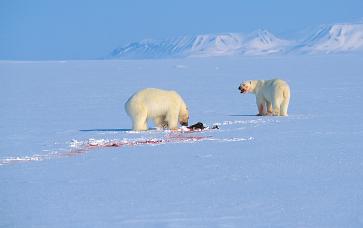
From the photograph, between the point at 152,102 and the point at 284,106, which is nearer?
the point at 152,102

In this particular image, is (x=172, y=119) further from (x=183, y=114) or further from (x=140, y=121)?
(x=140, y=121)

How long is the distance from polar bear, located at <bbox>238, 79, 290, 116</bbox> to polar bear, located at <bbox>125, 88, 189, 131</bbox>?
3.12 metres

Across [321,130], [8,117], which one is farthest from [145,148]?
[8,117]

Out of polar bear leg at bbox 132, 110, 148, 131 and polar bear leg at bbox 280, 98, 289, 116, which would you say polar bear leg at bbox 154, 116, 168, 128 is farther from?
polar bear leg at bbox 280, 98, 289, 116

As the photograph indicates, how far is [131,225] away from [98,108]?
15864mm

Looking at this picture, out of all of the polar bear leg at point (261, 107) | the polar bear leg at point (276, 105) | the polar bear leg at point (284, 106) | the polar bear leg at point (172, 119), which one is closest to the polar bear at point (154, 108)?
the polar bear leg at point (172, 119)

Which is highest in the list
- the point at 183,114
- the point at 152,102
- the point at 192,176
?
the point at 152,102

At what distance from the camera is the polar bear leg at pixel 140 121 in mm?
13824

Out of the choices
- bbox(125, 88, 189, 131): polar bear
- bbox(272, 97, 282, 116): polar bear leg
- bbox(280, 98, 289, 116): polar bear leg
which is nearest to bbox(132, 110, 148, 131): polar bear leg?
bbox(125, 88, 189, 131): polar bear

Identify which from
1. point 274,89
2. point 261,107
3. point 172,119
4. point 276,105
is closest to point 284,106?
point 276,105

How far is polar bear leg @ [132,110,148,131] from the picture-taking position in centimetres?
1382

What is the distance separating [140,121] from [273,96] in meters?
3.98

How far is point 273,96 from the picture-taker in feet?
54.6

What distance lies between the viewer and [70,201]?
7.23 metres
